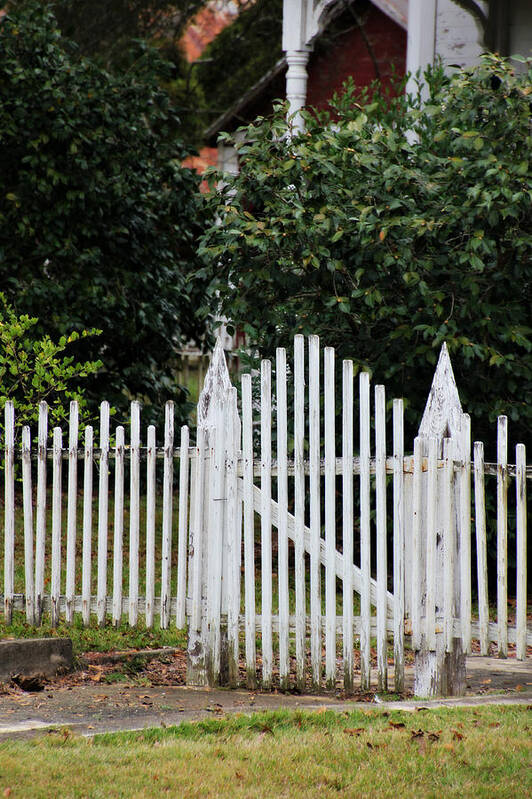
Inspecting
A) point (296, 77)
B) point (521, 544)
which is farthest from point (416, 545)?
point (296, 77)

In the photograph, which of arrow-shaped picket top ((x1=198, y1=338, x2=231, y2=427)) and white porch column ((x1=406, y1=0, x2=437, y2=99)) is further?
white porch column ((x1=406, y1=0, x2=437, y2=99))

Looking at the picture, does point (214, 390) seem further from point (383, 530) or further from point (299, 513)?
point (383, 530)

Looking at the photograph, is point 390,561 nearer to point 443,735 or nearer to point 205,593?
point 205,593

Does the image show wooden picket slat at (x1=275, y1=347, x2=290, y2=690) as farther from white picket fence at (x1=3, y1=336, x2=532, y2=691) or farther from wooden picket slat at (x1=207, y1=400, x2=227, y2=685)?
wooden picket slat at (x1=207, y1=400, x2=227, y2=685)

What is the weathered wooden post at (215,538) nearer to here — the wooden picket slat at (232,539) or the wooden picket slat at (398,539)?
the wooden picket slat at (232,539)

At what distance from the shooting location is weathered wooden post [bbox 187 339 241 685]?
19.7 feet

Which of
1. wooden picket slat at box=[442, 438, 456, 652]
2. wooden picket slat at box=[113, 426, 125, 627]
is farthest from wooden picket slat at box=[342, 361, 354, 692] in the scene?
wooden picket slat at box=[113, 426, 125, 627]

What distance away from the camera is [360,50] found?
1811 centimetres

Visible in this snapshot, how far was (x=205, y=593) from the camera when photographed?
612 cm

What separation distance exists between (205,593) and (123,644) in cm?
150

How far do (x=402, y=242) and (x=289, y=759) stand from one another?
435 centimetres

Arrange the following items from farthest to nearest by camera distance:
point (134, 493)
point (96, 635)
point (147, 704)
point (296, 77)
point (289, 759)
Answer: point (296, 77)
point (96, 635)
point (134, 493)
point (147, 704)
point (289, 759)

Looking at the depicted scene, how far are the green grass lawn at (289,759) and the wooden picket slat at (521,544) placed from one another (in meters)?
0.70

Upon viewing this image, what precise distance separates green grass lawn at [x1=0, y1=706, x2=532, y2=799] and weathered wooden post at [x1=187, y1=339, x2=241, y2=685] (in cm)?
95
